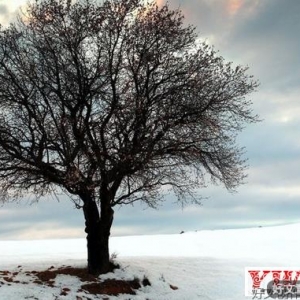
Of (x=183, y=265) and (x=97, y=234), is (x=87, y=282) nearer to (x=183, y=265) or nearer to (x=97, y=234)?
(x=97, y=234)

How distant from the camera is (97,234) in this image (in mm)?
18906

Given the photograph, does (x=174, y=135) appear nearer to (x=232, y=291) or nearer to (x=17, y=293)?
(x=232, y=291)

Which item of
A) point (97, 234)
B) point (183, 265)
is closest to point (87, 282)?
point (97, 234)

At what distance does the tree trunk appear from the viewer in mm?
18688

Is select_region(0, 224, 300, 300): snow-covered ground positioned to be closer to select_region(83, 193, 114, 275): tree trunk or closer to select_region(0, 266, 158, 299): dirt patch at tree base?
select_region(0, 266, 158, 299): dirt patch at tree base

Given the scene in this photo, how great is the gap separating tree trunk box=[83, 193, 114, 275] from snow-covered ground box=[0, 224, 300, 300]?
659 millimetres

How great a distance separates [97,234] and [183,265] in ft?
18.5

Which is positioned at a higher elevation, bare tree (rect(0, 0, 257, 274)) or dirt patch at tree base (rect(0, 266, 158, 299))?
bare tree (rect(0, 0, 257, 274))

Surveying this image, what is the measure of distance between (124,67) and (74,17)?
2763 millimetres

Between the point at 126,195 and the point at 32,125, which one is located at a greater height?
the point at 32,125

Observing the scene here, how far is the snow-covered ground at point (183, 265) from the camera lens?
16648 mm

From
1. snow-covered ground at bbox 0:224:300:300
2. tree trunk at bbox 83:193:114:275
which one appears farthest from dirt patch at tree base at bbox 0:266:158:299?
tree trunk at bbox 83:193:114:275

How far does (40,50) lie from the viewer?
1827 cm

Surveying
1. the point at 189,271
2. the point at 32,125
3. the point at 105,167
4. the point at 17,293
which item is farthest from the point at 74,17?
the point at 189,271
